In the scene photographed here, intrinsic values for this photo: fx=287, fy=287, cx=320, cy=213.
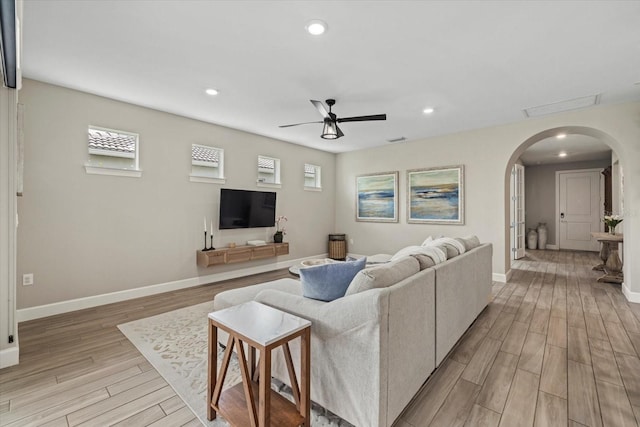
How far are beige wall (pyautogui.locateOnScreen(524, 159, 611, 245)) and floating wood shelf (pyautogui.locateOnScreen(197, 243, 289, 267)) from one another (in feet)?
27.1

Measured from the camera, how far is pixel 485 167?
512 cm

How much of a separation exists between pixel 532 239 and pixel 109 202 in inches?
413

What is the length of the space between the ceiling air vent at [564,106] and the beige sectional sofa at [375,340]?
3446mm

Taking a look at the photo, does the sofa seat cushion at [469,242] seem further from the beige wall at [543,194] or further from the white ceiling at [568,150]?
the beige wall at [543,194]

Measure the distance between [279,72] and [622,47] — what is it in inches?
126

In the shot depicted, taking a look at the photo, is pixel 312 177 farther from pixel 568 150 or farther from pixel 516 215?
pixel 568 150

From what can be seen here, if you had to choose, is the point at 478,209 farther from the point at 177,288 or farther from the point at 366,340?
the point at 177,288

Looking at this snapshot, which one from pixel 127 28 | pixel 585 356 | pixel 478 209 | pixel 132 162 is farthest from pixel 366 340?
pixel 478 209

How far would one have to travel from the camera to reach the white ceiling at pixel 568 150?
6.16 meters

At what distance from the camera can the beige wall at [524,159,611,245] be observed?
28.9 ft

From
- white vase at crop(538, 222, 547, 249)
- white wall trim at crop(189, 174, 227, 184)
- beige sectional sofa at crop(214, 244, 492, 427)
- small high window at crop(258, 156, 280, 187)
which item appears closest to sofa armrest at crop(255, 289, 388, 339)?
beige sectional sofa at crop(214, 244, 492, 427)

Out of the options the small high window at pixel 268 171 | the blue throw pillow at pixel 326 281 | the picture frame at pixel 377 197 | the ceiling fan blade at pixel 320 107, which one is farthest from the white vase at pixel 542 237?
the blue throw pillow at pixel 326 281

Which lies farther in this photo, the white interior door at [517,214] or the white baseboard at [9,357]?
the white interior door at [517,214]

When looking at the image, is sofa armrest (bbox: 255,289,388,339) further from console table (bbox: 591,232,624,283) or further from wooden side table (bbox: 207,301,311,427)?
console table (bbox: 591,232,624,283)
